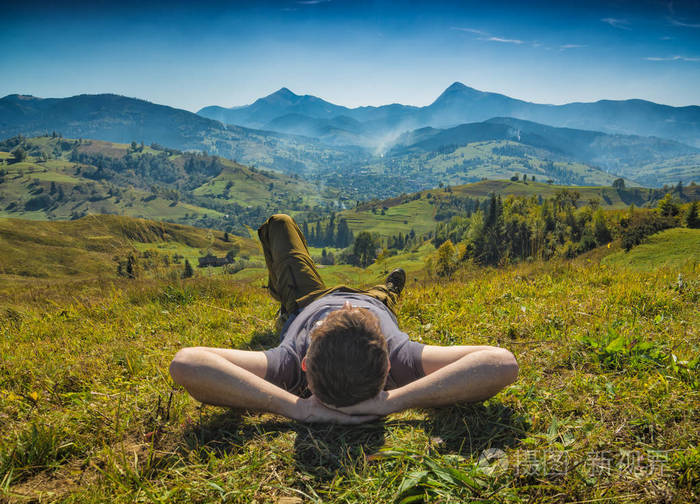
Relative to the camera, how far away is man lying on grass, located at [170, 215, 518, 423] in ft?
8.58

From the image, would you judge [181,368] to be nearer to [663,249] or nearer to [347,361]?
[347,361]

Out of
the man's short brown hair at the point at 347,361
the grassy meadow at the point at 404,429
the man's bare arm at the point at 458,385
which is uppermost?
the man's short brown hair at the point at 347,361

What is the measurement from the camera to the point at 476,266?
9.42 metres

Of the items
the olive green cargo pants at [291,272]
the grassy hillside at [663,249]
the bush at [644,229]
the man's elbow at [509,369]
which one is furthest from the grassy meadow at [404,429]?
the bush at [644,229]

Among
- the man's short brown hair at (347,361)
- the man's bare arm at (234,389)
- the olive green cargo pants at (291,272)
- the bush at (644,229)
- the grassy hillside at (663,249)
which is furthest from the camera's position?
the bush at (644,229)

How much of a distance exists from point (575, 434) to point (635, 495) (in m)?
0.53

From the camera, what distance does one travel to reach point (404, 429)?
2.80 meters

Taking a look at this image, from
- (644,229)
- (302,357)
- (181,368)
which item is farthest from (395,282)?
(644,229)

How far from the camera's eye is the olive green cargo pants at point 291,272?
4688mm

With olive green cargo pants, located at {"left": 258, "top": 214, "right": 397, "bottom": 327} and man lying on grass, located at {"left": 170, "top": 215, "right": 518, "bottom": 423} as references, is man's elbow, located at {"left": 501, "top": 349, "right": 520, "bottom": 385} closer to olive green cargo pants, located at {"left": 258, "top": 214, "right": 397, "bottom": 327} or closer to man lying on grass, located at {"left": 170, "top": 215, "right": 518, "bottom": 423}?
man lying on grass, located at {"left": 170, "top": 215, "right": 518, "bottom": 423}

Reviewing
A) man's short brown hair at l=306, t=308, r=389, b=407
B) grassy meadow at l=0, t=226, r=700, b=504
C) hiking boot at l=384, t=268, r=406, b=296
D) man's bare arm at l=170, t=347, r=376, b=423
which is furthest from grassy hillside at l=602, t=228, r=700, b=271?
man's bare arm at l=170, t=347, r=376, b=423

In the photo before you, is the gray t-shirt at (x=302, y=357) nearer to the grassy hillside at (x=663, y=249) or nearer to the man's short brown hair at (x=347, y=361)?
the man's short brown hair at (x=347, y=361)

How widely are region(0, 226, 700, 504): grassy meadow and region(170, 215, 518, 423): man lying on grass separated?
20 cm

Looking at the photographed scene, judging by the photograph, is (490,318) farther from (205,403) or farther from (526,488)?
(205,403)
